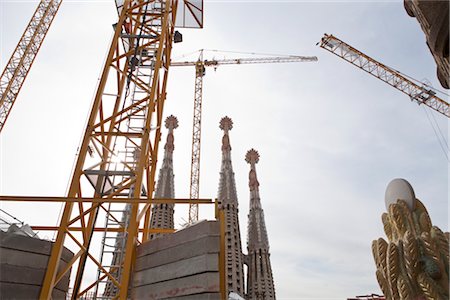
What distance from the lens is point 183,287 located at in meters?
5.84

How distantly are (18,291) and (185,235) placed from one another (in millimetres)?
3388

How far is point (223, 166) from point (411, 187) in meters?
58.6

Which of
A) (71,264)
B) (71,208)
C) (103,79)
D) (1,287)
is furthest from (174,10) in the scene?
(1,287)

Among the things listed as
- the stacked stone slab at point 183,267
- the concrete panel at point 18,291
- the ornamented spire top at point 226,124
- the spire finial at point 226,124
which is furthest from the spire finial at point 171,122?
the concrete panel at point 18,291

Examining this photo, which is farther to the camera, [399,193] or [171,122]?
[171,122]

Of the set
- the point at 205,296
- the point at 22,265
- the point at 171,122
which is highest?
the point at 171,122

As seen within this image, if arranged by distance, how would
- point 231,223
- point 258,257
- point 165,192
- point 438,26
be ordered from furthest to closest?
point 258,257 < point 231,223 < point 165,192 < point 438,26

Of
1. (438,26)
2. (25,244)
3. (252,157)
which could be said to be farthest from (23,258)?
(252,157)

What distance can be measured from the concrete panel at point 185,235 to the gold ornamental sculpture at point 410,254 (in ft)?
18.0

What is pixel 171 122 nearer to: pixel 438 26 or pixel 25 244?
pixel 25 244

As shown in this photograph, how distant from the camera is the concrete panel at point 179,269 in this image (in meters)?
5.73

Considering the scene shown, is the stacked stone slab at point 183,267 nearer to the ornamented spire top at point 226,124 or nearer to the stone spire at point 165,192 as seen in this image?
the stone spire at point 165,192

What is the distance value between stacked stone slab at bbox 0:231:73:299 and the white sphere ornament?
9522 millimetres

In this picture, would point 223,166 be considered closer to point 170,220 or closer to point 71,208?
point 170,220
